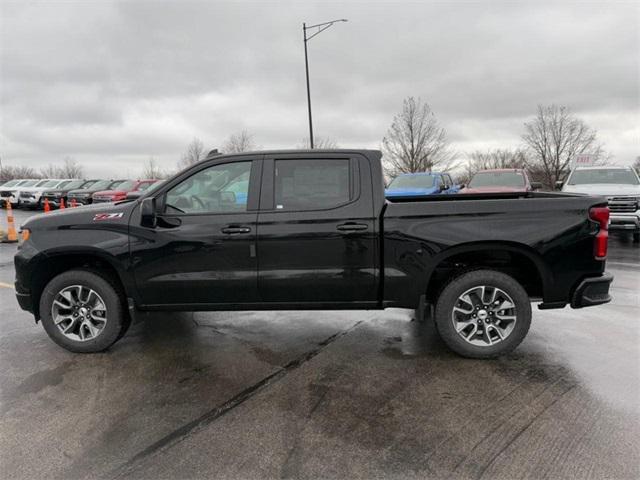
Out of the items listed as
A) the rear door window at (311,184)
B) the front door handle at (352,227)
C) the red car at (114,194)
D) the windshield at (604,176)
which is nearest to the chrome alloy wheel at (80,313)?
the rear door window at (311,184)

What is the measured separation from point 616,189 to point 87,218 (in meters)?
12.0

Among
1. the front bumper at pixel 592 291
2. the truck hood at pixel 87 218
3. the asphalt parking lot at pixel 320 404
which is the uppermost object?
the truck hood at pixel 87 218

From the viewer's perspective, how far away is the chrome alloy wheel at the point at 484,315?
4051 mm

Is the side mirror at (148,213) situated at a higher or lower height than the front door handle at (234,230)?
higher

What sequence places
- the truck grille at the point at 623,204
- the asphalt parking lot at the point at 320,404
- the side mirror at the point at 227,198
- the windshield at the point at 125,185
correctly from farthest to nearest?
the windshield at the point at 125,185
the truck grille at the point at 623,204
the side mirror at the point at 227,198
the asphalt parking lot at the point at 320,404

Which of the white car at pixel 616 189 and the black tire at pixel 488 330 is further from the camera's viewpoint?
the white car at pixel 616 189

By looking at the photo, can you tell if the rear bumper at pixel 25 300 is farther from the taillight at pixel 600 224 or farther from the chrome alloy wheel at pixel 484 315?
the taillight at pixel 600 224

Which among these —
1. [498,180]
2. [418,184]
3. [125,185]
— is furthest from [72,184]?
[498,180]

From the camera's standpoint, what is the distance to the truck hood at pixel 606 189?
11.2 meters

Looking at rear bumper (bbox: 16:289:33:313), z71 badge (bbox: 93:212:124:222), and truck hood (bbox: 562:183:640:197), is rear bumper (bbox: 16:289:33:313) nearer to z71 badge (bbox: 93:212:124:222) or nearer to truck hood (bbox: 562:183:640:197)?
z71 badge (bbox: 93:212:124:222)

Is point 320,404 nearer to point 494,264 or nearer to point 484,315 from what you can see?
point 484,315

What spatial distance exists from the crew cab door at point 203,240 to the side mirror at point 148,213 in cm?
4

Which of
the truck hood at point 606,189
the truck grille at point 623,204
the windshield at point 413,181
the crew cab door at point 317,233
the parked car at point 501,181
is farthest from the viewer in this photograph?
the windshield at point 413,181

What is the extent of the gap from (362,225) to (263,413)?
1754 mm
